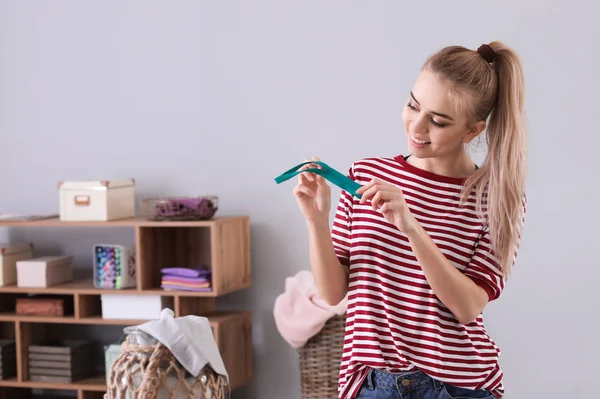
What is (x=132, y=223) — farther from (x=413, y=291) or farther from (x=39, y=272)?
(x=413, y=291)

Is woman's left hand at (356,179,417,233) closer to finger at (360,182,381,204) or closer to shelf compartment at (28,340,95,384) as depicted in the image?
finger at (360,182,381,204)

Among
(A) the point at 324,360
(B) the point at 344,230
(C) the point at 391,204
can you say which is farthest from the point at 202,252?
(C) the point at 391,204

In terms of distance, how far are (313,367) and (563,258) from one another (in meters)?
1.13

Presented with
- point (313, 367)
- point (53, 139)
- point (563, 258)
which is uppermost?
point (53, 139)

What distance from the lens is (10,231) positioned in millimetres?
4402

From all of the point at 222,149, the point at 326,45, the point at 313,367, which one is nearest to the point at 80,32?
the point at 222,149

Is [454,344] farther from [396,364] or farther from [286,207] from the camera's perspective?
[286,207]

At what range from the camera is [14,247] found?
4.12 metres

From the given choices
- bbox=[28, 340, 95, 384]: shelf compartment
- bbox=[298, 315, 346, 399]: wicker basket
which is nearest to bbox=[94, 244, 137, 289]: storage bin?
bbox=[28, 340, 95, 384]: shelf compartment

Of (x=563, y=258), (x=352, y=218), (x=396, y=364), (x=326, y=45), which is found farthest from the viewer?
(x=326, y=45)

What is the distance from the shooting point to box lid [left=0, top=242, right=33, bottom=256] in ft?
13.3

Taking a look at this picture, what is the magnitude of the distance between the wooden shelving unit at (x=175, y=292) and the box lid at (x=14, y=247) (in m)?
0.11

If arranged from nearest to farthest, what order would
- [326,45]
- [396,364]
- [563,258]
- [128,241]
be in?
[396,364]
[563,258]
[326,45]
[128,241]

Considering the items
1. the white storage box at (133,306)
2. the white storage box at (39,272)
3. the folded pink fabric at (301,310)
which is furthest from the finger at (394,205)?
the white storage box at (39,272)
